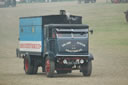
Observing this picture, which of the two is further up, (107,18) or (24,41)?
(24,41)

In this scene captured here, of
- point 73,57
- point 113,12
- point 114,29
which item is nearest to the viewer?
point 73,57

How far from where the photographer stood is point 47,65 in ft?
90.5

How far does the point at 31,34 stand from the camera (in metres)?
30.0

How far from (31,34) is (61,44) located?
9.27ft

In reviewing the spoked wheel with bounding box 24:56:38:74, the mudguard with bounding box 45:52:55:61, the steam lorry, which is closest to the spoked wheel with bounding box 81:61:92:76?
the steam lorry

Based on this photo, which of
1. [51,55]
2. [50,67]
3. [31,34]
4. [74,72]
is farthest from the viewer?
[74,72]

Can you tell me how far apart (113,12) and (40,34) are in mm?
58701

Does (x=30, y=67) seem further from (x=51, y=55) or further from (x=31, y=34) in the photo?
(x=51, y=55)

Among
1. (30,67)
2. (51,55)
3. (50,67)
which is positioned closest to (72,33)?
(51,55)

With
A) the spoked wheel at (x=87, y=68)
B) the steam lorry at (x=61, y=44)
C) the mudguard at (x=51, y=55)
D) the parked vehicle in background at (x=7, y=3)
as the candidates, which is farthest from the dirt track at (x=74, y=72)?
the parked vehicle in background at (x=7, y=3)

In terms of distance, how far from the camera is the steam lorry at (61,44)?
27.6 metres

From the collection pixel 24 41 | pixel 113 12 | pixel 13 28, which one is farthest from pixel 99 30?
pixel 24 41

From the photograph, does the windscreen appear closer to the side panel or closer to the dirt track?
the side panel

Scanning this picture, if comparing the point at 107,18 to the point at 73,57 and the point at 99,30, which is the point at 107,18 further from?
the point at 73,57
